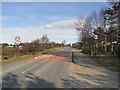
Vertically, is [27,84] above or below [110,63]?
above

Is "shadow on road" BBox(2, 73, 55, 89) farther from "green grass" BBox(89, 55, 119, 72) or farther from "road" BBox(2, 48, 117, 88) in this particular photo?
"green grass" BBox(89, 55, 119, 72)

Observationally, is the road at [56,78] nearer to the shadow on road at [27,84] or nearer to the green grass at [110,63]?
the shadow on road at [27,84]

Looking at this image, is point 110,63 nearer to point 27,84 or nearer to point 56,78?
point 56,78

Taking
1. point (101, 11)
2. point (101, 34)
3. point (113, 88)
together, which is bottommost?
point (113, 88)

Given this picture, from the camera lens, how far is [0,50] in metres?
29.6

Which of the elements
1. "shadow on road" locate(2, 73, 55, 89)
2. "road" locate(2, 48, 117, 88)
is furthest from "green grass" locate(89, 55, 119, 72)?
"shadow on road" locate(2, 73, 55, 89)

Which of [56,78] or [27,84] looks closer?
[27,84]

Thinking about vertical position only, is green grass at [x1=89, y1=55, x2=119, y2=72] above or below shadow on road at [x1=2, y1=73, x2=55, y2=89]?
below

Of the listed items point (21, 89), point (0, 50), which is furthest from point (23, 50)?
point (21, 89)

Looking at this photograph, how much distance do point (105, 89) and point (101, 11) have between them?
28448 mm

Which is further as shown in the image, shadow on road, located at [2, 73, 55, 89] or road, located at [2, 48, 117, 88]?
road, located at [2, 48, 117, 88]

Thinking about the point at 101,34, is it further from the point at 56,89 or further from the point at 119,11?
the point at 56,89

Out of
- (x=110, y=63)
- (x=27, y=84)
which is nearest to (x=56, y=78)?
(x=27, y=84)

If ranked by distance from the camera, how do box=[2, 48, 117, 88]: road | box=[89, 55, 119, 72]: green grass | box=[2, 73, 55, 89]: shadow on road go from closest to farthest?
1. box=[2, 73, 55, 89]: shadow on road
2. box=[2, 48, 117, 88]: road
3. box=[89, 55, 119, 72]: green grass
